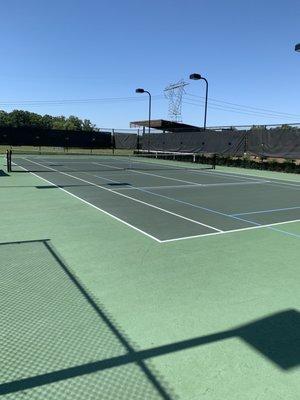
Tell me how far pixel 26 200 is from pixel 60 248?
5.12m

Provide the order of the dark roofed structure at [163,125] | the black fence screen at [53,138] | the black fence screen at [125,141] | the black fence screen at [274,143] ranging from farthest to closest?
the dark roofed structure at [163,125] < the black fence screen at [125,141] < the black fence screen at [53,138] < the black fence screen at [274,143]

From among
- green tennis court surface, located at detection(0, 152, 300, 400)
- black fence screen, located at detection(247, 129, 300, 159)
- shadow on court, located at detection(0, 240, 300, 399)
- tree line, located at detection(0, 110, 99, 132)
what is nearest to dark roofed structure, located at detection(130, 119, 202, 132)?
black fence screen, located at detection(247, 129, 300, 159)

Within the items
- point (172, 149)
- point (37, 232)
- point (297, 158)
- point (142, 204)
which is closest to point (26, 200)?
point (142, 204)

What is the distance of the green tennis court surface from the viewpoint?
10.2 feet

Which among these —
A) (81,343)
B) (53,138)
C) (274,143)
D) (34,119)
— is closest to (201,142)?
(274,143)

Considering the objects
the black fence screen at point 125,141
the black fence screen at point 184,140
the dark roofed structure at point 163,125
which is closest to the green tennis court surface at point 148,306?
the black fence screen at point 184,140

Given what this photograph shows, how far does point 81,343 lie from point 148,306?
0.99 m

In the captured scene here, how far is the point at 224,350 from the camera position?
3.55 metres

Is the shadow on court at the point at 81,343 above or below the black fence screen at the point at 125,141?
below

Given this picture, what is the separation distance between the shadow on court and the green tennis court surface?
0.01 meters

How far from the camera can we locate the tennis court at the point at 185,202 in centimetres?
849

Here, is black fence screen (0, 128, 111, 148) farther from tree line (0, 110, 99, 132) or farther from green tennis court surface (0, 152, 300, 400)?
tree line (0, 110, 99, 132)

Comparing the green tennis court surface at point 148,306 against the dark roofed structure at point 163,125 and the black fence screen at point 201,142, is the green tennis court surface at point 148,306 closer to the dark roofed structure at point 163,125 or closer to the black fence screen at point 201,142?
the black fence screen at point 201,142

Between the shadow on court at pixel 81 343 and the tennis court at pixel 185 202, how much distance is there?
9.66ft
